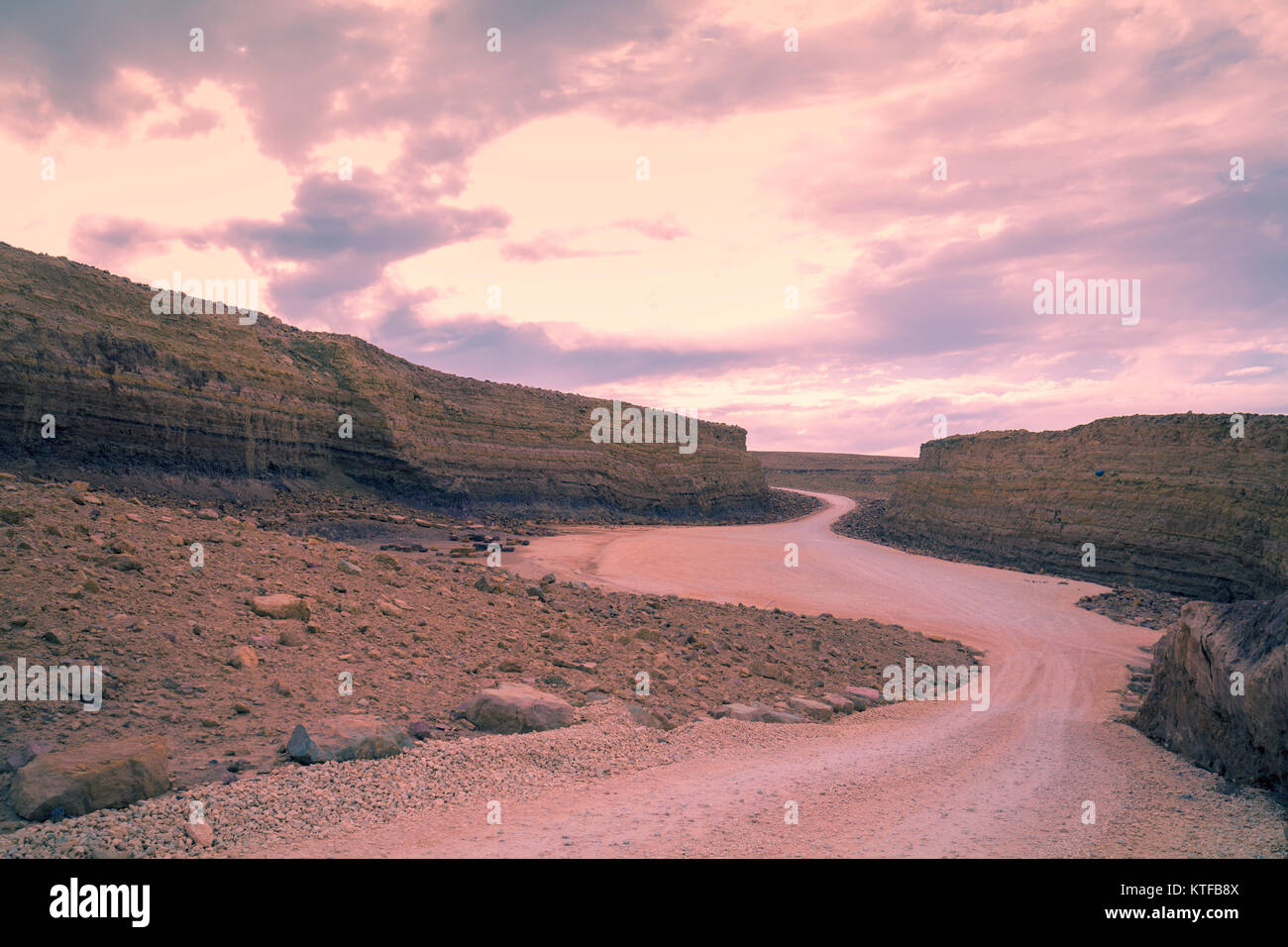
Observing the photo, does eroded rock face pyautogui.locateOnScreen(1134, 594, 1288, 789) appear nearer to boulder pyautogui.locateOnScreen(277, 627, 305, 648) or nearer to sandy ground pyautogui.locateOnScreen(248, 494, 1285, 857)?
sandy ground pyautogui.locateOnScreen(248, 494, 1285, 857)

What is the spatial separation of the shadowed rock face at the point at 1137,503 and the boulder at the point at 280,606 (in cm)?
2971

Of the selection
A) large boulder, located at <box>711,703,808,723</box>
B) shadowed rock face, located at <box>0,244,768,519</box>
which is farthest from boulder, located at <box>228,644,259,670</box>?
shadowed rock face, located at <box>0,244,768,519</box>

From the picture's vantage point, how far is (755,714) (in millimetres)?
9508

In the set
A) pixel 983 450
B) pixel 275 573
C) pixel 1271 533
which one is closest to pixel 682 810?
pixel 275 573

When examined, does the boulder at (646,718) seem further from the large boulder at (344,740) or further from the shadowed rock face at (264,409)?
the shadowed rock face at (264,409)

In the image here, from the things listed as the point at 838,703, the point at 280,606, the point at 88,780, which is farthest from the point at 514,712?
the point at 838,703

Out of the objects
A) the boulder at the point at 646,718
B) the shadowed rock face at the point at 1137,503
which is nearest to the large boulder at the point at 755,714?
the boulder at the point at 646,718

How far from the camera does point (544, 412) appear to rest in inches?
1892

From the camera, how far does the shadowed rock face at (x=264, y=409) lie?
22.7 meters

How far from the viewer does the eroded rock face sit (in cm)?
620

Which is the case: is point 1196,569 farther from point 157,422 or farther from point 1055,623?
point 157,422

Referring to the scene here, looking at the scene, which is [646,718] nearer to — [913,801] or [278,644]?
[913,801]

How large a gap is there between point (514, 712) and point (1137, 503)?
105 ft

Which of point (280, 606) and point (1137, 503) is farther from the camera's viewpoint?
point (1137, 503)
